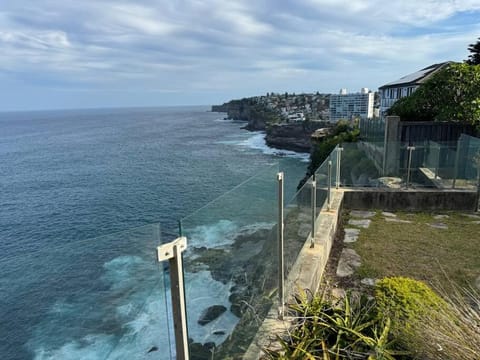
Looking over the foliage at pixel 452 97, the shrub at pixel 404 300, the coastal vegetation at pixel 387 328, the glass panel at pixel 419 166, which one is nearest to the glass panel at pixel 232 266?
the coastal vegetation at pixel 387 328

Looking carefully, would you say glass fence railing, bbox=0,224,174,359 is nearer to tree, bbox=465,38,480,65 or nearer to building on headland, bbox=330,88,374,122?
tree, bbox=465,38,480,65

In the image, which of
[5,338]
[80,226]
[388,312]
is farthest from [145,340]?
[80,226]

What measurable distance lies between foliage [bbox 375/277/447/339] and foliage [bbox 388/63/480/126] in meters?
9.87

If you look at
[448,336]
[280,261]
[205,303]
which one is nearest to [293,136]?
[280,261]

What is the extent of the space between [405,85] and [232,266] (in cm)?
3365

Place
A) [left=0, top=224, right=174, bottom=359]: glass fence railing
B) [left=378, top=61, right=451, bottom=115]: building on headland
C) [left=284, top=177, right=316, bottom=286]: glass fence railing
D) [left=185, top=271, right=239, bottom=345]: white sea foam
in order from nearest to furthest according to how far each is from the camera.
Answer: [left=0, top=224, right=174, bottom=359]: glass fence railing
[left=185, top=271, right=239, bottom=345]: white sea foam
[left=284, top=177, right=316, bottom=286]: glass fence railing
[left=378, top=61, right=451, bottom=115]: building on headland

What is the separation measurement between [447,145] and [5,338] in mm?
8861

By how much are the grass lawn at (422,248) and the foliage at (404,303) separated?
1.36 m

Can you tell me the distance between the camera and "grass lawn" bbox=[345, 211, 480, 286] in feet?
14.9

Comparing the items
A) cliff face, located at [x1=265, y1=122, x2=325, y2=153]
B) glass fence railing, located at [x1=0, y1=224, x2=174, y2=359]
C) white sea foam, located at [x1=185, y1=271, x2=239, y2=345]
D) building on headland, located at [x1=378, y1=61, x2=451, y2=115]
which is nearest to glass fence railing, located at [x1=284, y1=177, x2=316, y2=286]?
white sea foam, located at [x1=185, y1=271, x2=239, y2=345]

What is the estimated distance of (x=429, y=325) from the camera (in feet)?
8.04

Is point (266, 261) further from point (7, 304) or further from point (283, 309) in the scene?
point (7, 304)

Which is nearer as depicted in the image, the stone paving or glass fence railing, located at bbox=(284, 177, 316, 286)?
glass fence railing, located at bbox=(284, 177, 316, 286)

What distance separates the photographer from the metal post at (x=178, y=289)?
5.25 feet
